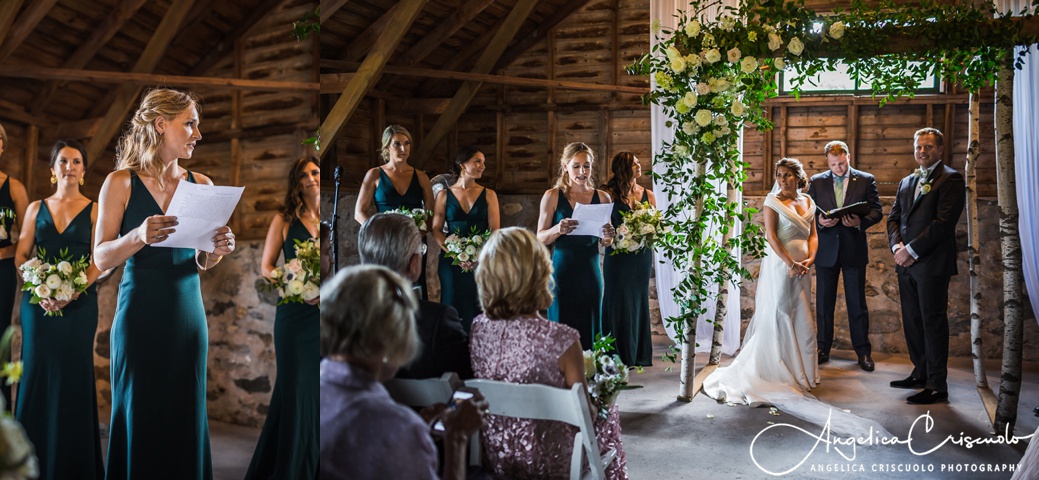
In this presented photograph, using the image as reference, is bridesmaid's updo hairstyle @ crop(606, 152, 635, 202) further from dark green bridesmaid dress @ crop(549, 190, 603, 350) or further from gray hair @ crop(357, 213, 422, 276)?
gray hair @ crop(357, 213, 422, 276)

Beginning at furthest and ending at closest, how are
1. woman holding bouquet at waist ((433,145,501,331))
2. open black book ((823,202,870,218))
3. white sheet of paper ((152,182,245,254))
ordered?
open black book ((823,202,870,218)) < woman holding bouquet at waist ((433,145,501,331)) < white sheet of paper ((152,182,245,254))

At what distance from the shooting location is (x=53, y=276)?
1485 mm

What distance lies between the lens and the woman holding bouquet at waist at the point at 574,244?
8.08 feet

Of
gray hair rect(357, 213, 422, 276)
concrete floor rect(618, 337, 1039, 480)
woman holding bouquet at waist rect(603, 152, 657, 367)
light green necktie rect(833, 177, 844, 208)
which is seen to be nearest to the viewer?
gray hair rect(357, 213, 422, 276)

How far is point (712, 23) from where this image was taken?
3.24m

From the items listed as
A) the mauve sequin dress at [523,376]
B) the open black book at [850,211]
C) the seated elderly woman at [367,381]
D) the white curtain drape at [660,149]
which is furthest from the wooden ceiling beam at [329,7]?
the open black book at [850,211]

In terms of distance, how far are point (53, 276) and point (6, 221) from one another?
5.7 inches

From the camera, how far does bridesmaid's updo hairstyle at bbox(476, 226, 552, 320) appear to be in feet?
6.63

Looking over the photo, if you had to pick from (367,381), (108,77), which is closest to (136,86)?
(108,77)

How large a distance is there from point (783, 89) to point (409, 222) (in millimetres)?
2681

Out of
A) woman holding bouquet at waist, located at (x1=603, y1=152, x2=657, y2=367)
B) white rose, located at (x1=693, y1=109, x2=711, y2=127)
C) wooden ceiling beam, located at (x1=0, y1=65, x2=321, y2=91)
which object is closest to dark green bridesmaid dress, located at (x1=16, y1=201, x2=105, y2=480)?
wooden ceiling beam, located at (x1=0, y1=65, x2=321, y2=91)

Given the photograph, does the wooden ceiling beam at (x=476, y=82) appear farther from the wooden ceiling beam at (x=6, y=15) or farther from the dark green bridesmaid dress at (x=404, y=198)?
the wooden ceiling beam at (x=6, y=15)

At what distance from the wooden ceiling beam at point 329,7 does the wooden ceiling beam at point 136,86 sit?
1.20 ft

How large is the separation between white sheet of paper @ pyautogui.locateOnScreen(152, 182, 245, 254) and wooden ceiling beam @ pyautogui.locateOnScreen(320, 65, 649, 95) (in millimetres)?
525
